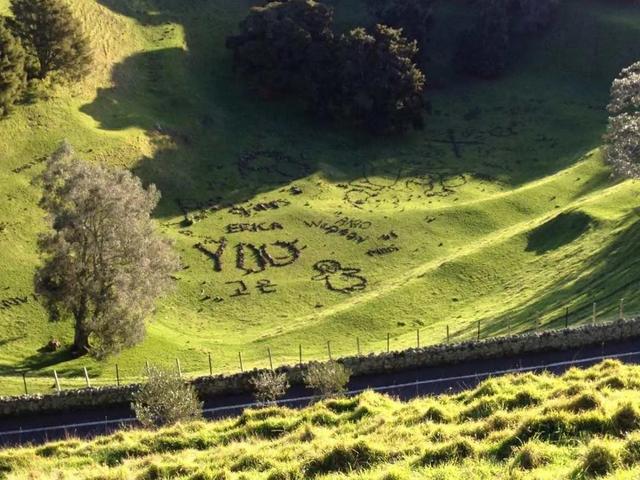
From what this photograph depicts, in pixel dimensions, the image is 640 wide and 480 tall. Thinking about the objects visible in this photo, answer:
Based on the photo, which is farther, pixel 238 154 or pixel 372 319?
pixel 238 154

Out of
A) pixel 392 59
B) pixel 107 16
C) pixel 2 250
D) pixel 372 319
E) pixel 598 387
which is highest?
pixel 107 16

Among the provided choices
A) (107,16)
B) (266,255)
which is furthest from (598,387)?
(107,16)

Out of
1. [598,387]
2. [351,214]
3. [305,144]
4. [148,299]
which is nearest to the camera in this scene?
[598,387]

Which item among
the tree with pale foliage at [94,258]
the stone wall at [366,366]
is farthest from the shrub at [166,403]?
the tree with pale foliage at [94,258]

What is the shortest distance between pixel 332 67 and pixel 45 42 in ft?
140

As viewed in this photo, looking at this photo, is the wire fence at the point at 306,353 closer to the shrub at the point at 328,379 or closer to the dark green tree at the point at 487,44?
the shrub at the point at 328,379

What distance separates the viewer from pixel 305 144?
101250 millimetres

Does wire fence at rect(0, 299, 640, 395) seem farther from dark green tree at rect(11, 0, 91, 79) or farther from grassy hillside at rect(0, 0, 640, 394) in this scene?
dark green tree at rect(11, 0, 91, 79)

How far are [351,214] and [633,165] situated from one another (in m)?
34.2

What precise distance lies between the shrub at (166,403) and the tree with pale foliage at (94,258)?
16758 mm

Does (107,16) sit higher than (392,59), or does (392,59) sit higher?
(107,16)

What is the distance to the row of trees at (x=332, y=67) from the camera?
4122 inches

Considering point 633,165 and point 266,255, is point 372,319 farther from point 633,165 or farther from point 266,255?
point 633,165

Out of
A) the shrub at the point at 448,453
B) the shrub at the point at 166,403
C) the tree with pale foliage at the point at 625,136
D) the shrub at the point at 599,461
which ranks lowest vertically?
the shrub at the point at 166,403
